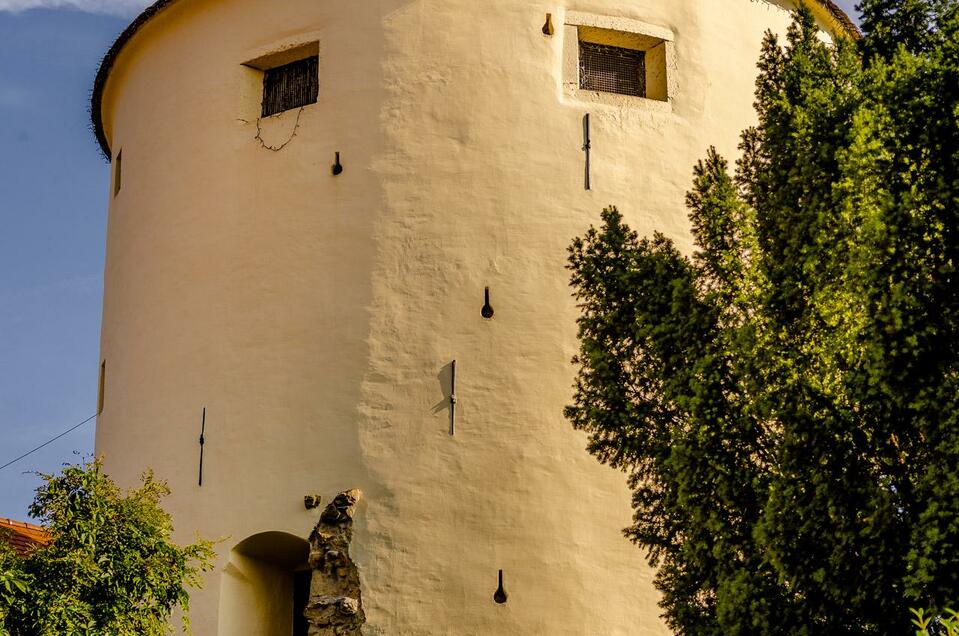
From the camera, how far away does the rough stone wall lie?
41.1ft

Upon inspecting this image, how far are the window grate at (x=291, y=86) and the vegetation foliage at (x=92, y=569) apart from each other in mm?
4727

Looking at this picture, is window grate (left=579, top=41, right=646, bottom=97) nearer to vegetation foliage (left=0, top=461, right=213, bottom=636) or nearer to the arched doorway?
the arched doorway

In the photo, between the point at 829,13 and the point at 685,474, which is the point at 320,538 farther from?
the point at 829,13

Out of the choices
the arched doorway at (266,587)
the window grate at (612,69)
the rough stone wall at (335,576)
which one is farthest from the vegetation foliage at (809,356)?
the arched doorway at (266,587)

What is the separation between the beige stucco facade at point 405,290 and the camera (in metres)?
12.7

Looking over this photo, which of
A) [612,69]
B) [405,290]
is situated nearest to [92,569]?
[405,290]

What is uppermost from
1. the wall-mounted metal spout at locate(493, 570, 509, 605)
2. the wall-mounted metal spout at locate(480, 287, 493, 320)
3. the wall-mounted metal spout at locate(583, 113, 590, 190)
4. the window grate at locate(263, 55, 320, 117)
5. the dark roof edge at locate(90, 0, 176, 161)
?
the dark roof edge at locate(90, 0, 176, 161)

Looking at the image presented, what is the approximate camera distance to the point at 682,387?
9.62m

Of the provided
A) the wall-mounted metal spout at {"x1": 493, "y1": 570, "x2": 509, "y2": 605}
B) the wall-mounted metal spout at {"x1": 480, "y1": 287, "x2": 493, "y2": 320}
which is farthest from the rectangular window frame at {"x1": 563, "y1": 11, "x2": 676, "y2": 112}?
the wall-mounted metal spout at {"x1": 493, "y1": 570, "x2": 509, "y2": 605}

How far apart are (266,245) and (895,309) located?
716cm

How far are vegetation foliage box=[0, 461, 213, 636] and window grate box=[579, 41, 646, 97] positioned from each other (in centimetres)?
605

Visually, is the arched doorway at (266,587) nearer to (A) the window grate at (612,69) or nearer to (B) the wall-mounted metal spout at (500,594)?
(B) the wall-mounted metal spout at (500,594)

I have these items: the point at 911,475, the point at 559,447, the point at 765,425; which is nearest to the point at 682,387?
the point at 765,425

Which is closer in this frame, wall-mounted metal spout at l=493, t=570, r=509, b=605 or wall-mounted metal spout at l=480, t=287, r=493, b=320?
wall-mounted metal spout at l=493, t=570, r=509, b=605
